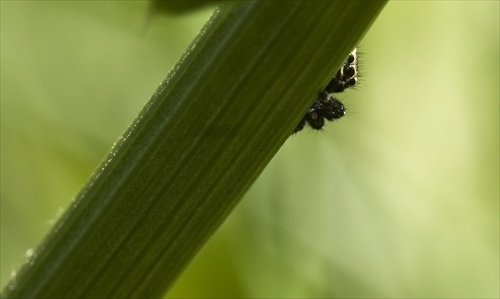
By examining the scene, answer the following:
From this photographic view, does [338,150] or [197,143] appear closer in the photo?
[197,143]

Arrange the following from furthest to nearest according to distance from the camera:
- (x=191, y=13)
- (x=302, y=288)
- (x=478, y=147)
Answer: (x=478, y=147) → (x=302, y=288) → (x=191, y=13)

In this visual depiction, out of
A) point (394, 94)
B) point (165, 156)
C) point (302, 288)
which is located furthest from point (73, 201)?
point (394, 94)

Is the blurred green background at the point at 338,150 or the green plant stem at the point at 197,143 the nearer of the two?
the green plant stem at the point at 197,143

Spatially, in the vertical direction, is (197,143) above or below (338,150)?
above

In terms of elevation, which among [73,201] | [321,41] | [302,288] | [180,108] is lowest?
[302,288]

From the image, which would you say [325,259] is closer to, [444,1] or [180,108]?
[444,1]
